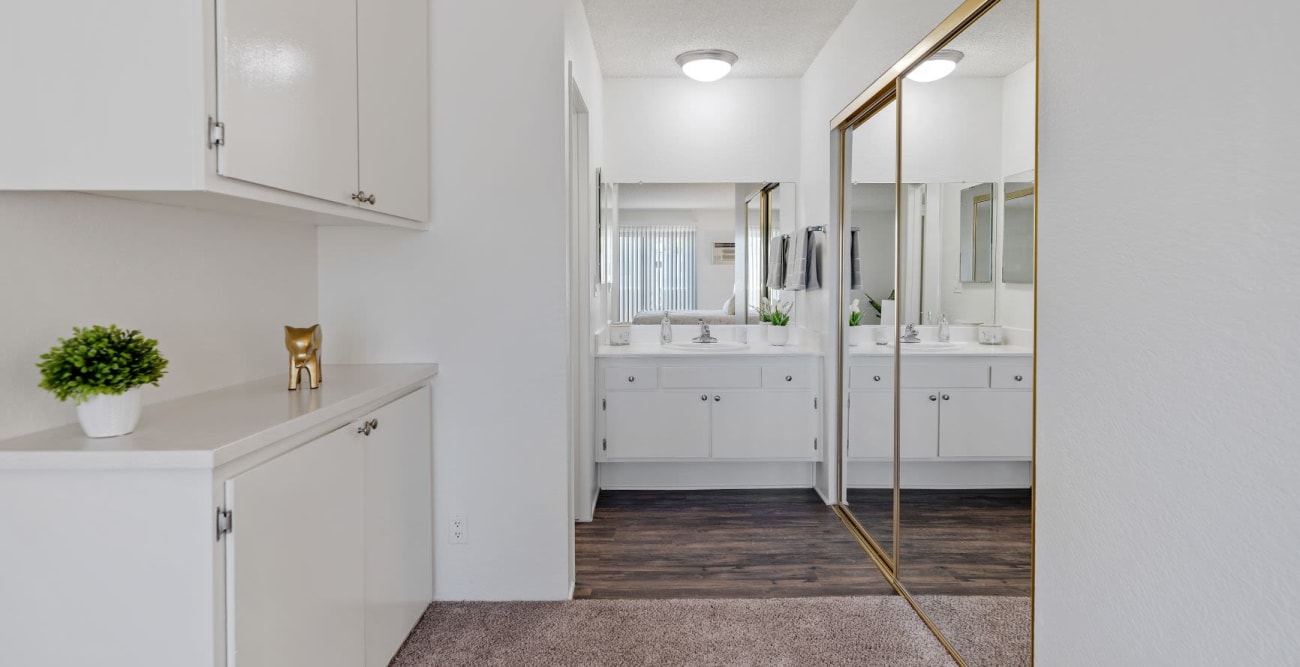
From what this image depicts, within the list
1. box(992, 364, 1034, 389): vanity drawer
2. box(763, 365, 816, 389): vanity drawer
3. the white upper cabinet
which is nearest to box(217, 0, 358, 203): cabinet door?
the white upper cabinet

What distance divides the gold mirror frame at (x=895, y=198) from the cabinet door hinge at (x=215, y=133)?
1729 mm

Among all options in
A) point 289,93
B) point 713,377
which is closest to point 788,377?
point 713,377

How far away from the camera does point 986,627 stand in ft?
7.11

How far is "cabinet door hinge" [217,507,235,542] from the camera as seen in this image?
138 centimetres

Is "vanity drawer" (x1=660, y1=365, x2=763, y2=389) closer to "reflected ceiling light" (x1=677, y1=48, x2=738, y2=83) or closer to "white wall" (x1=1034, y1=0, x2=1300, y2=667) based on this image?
"reflected ceiling light" (x1=677, y1=48, x2=738, y2=83)

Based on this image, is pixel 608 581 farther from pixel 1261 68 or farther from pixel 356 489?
pixel 1261 68

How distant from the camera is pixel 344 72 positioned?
2094 millimetres

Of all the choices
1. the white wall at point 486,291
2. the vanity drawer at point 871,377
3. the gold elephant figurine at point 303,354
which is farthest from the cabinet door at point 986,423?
the gold elephant figurine at point 303,354

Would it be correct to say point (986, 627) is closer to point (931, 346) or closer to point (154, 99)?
point (931, 346)

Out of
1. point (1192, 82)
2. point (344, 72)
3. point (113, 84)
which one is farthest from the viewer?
point (344, 72)

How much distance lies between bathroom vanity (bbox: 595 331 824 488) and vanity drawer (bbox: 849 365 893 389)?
55 cm

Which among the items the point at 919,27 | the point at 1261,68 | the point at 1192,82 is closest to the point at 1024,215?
the point at 1192,82

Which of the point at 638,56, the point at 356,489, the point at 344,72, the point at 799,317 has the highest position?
the point at 638,56

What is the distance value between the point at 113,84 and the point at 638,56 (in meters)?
3.14
